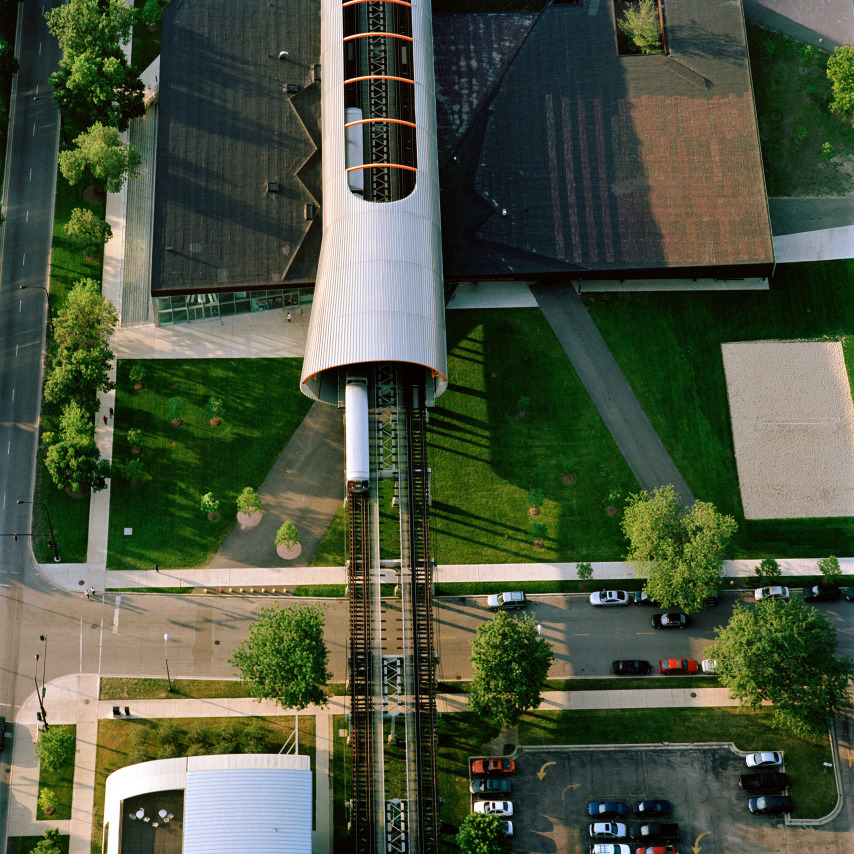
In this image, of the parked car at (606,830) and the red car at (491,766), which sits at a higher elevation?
the red car at (491,766)

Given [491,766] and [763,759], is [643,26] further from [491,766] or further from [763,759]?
[491,766]

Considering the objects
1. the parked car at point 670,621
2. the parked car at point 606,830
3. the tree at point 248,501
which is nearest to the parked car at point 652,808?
the parked car at point 606,830

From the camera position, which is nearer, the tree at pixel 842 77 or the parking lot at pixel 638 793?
the parking lot at pixel 638 793

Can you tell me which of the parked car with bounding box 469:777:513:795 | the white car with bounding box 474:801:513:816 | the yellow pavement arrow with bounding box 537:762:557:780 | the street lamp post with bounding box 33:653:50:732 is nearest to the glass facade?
the street lamp post with bounding box 33:653:50:732

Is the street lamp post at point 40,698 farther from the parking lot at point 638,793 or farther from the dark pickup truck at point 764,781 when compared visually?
the dark pickup truck at point 764,781

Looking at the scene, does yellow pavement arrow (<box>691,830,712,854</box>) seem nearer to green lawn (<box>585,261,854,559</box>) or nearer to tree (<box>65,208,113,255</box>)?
green lawn (<box>585,261,854,559</box>)

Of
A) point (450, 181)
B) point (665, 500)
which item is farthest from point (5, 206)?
point (665, 500)
